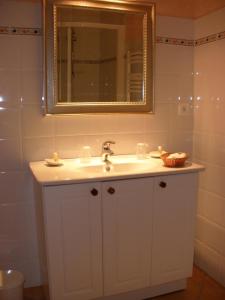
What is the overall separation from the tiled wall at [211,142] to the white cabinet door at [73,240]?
0.89 metres

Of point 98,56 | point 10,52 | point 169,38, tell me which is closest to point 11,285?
point 10,52

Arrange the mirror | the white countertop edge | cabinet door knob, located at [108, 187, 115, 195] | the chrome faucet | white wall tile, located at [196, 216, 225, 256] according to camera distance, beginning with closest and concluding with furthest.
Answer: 1. the white countertop edge
2. cabinet door knob, located at [108, 187, 115, 195]
3. the mirror
4. the chrome faucet
5. white wall tile, located at [196, 216, 225, 256]

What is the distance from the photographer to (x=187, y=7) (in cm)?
215

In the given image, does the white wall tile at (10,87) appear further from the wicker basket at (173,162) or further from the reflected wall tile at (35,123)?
the wicker basket at (173,162)

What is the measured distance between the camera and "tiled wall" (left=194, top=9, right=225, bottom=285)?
7.25 ft

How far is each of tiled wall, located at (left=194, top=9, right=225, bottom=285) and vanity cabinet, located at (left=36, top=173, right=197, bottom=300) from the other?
1.03 ft

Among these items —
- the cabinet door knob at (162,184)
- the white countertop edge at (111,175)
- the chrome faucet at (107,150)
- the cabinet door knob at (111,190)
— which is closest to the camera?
the white countertop edge at (111,175)

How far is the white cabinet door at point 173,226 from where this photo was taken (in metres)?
1.95

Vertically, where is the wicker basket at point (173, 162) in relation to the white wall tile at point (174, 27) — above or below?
below

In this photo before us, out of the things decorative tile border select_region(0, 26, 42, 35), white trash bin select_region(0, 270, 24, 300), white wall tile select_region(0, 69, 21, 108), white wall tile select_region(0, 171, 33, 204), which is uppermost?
decorative tile border select_region(0, 26, 42, 35)

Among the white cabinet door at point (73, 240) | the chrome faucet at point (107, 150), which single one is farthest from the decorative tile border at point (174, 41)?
the white cabinet door at point (73, 240)

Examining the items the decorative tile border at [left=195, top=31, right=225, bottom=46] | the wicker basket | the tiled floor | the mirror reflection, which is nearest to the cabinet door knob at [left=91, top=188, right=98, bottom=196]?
the wicker basket

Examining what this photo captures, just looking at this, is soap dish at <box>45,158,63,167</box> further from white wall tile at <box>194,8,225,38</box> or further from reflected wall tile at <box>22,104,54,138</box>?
white wall tile at <box>194,8,225,38</box>

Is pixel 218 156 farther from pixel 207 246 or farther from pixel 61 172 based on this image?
pixel 61 172
